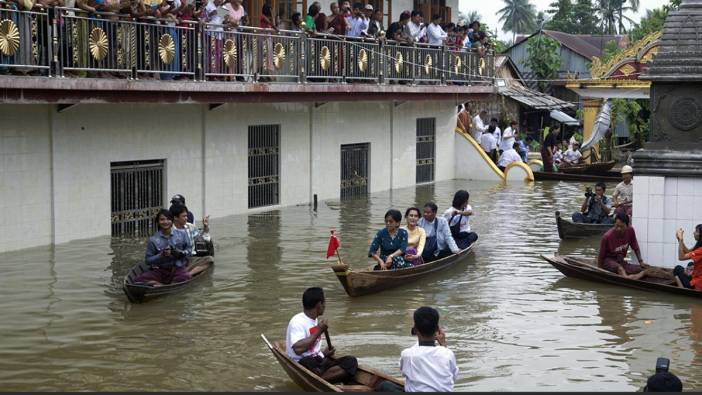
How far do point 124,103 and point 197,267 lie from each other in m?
5.22

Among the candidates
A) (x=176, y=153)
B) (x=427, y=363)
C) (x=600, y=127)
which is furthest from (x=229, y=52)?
(x=600, y=127)

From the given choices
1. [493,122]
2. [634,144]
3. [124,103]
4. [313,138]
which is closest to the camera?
[124,103]

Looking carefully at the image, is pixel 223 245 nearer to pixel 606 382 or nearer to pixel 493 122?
pixel 606 382

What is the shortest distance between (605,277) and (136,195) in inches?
373

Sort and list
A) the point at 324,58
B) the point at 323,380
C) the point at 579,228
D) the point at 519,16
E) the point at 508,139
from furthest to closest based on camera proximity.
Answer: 1. the point at 519,16
2. the point at 508,139
3. the point at 324,58
4. the point at 579,228
5. the point at 323,380

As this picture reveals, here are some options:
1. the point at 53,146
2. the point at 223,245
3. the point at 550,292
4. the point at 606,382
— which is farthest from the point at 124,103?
the point at 606,382

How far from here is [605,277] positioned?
16.2 m

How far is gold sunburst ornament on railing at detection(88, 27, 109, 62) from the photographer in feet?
58.1

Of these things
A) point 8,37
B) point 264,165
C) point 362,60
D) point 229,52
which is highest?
point 362,60

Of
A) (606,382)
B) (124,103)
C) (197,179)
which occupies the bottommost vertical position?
(606,382)

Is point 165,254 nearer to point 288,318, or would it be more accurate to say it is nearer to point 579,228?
point 288,318

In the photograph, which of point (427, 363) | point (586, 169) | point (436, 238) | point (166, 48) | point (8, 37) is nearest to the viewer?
point (427, 363)

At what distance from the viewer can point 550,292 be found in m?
16.1

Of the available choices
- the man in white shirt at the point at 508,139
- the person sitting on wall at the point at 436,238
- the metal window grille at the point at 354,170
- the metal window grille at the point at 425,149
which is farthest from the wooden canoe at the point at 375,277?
the man in white shirt at the point at 508,139
